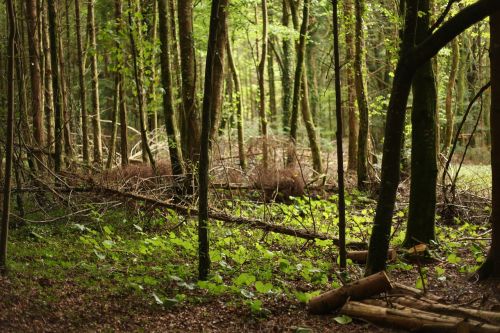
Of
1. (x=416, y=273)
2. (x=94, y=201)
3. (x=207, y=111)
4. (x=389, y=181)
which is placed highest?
(x=207, y=111)

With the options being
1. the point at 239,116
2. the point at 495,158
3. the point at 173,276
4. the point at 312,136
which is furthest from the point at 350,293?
the point at 239,116

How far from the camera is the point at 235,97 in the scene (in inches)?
653

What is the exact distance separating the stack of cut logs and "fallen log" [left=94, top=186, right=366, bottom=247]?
313 centimetres

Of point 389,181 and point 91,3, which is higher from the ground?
point 91,3

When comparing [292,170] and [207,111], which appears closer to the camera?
[207,111]

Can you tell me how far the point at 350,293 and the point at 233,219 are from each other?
413 centimetres

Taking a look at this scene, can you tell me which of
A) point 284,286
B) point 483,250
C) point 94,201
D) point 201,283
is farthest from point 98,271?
point 483,250

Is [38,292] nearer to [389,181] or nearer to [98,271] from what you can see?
[98,271]

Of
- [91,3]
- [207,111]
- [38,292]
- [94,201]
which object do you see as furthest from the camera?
[91,3]

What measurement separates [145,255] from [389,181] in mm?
4108

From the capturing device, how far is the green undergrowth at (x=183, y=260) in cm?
655

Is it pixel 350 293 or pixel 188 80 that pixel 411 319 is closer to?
pixel 350 293

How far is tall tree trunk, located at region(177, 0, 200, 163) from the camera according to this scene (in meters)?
11.4

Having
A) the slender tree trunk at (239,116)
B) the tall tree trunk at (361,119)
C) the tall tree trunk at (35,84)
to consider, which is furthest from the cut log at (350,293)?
the slender tree trunk at (239,116)
